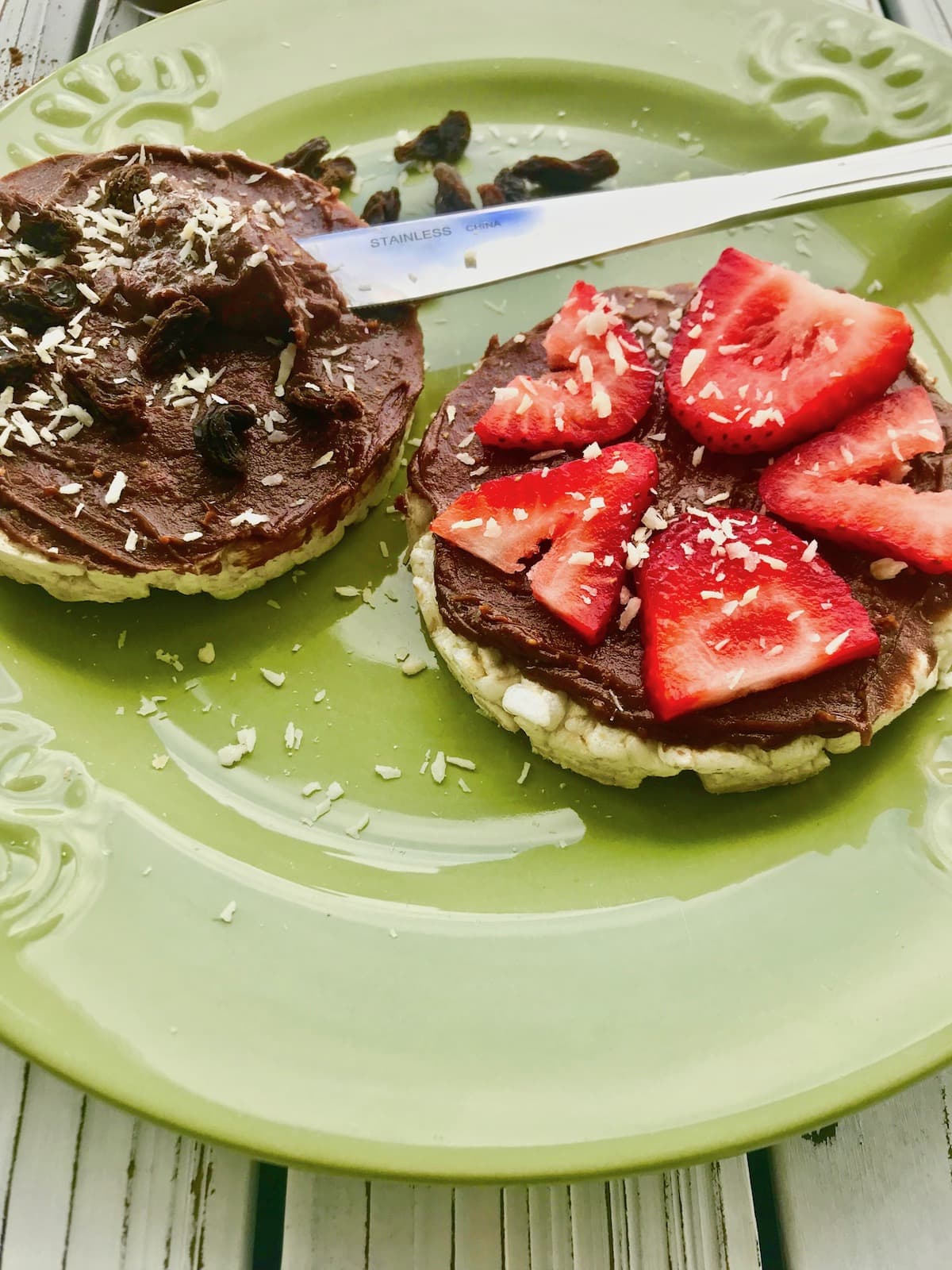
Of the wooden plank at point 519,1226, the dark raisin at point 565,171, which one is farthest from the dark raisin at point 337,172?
the wooden plank at point 519,1226

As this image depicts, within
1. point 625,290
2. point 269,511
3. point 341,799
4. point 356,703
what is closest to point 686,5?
point 625,290

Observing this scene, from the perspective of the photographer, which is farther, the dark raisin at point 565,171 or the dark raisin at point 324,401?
the dark raisin at point 565,171

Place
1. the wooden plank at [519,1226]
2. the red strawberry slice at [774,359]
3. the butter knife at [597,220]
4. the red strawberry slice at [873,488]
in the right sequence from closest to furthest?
1. the wooden plank at [519,1226]
2. the red strawberry slice at [873,488]
3. the red strawberry slice at [774,359]
4. the butter knife at [597,220]

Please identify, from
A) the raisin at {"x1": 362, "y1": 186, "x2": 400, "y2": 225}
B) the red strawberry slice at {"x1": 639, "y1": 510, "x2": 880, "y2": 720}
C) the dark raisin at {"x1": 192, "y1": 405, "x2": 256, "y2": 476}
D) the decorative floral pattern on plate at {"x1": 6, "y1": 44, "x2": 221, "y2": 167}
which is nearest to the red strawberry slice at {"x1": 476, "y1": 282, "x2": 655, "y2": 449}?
the red strawberry slice at {"x1": 639, "y1": 510, "x2": 880, "y2": 720}

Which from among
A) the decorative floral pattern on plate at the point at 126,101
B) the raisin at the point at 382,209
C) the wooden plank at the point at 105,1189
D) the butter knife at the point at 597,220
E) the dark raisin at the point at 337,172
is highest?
the decorative floral pattern on plate at the point at 126,101

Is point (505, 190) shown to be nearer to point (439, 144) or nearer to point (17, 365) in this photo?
point (439, 144)

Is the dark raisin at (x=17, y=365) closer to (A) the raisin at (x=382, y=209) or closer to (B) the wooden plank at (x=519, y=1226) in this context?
(A) the raisin at (x=382, y=209)

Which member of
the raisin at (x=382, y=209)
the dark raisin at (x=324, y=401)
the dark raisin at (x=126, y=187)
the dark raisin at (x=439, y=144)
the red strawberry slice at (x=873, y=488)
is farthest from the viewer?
the dark raisin at (x=439, y=144)
